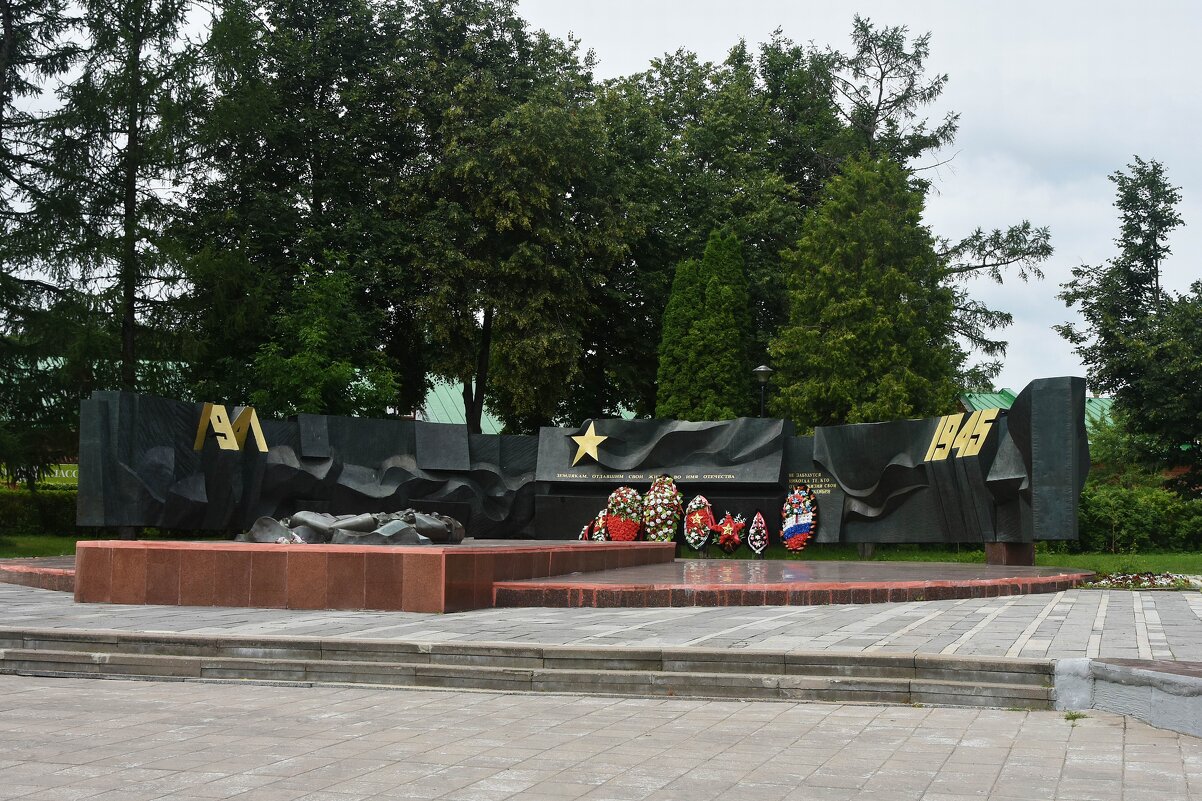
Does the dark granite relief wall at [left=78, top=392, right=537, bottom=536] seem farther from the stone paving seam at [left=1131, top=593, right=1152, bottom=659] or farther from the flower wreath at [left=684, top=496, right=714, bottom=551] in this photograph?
the stone paving seam at [left=1131, top=593, right=1152, bottom=659]

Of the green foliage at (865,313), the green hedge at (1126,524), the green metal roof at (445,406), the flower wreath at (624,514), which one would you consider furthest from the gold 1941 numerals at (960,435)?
the green metal roof at (445,406)

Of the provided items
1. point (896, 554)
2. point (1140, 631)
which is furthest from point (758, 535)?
point (1140, 631)

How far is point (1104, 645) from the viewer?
754 centimetres

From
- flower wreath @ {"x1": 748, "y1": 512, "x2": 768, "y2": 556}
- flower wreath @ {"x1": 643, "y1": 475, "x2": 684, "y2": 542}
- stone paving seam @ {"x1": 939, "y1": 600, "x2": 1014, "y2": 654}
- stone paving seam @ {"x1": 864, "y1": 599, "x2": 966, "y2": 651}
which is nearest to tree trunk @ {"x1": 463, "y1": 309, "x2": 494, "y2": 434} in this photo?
flower wreath @ {"x1": 643, "y1": 475, "x2": 684, "y2": 542}

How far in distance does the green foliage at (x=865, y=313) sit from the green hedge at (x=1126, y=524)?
4210 mm

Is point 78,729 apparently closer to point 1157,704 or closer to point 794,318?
point 1157,704

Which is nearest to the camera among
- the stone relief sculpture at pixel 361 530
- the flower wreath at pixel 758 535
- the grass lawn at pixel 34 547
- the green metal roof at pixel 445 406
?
the stone relief sculpture at pixel 361 530

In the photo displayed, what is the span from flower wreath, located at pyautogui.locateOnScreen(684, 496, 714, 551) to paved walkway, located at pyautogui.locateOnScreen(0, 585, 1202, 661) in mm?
9778

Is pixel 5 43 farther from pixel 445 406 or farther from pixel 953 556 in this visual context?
pixel 445 406

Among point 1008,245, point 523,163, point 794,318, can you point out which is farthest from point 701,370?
point 1008,245

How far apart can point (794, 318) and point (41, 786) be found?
24902mm

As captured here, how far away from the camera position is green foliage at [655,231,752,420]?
27.6 metres

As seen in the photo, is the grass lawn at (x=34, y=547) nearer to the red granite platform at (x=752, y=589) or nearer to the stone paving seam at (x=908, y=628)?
the red granite platform at (x=752, y=589)

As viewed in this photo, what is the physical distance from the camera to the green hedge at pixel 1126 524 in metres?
24.2
